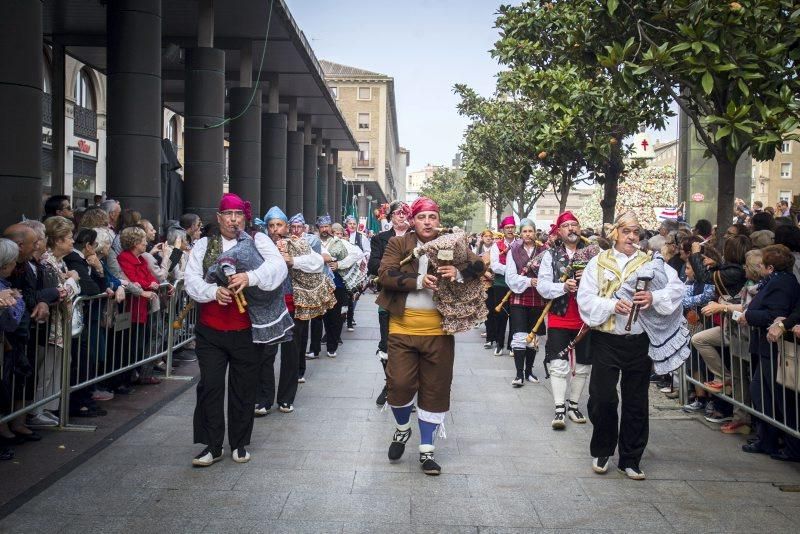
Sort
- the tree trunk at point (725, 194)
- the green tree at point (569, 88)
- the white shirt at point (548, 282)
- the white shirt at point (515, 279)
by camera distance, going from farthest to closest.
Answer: the green tree at point (569, 88)
the tree trunk at point (725, 194)
the white shirt at point (515, 279)
the white shirt at point (548, 282)

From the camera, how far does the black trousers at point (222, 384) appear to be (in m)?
6.82

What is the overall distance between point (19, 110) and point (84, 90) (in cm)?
2388

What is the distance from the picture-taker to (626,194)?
264ft

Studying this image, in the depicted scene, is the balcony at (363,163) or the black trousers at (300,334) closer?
the black trousers at (300,334)

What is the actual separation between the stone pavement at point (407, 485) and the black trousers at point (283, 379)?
0.22 metres

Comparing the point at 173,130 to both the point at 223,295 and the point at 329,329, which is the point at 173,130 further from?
the point at 223,295

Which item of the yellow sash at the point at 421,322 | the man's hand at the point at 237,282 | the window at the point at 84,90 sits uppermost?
the window at the point at 84,90

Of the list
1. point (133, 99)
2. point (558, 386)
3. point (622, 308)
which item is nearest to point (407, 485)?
point (622, 308)

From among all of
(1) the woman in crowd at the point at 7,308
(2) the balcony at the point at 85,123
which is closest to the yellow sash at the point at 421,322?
(1) the woman in crowd at the point at 7,308

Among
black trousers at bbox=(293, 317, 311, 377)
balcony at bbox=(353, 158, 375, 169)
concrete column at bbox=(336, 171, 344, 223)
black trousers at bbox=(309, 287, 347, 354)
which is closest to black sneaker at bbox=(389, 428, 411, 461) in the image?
black trousers at bbox=(293, 317, 311, 377)

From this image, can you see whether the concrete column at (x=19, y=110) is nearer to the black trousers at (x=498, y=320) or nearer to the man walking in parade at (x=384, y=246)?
the man walking in parade at (x=384, y=246)

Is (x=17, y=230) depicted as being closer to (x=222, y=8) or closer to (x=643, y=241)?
(x=643, y=241)

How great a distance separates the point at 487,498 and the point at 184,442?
276 cm

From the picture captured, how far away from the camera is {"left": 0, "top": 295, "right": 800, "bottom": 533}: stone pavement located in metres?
5.50
